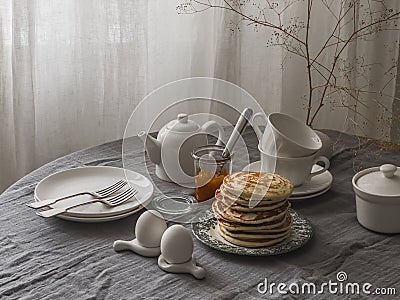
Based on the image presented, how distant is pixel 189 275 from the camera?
128 cm

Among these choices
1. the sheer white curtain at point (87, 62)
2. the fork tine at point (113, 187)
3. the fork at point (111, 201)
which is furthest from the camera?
the sheer white curtain at point (87, 62)

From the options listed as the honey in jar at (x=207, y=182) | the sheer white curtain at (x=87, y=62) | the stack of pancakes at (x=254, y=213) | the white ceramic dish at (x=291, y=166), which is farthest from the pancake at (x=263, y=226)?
the sheer white curtain at (x=87, y=62)

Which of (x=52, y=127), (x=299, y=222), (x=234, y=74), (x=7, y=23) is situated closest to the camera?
(x=299, y=222)

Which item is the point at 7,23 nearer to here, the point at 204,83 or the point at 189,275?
the point at 204,83

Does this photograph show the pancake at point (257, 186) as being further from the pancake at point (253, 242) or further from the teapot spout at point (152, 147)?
the teapot spout at point (152, 147)

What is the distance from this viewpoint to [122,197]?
1.54 m

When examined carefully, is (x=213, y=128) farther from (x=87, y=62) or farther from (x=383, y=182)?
(x=87, y=62)

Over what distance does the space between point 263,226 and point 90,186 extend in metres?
0.45

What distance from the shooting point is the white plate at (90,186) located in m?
1.48

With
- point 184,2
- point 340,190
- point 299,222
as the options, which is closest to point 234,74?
point 184,2

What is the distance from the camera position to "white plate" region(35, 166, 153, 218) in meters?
1.48

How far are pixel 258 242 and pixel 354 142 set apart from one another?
0.72m

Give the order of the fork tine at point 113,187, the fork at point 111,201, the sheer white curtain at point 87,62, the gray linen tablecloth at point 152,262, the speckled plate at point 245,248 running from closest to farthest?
the gray linen tablecloth at point 152,262
the speckled plate at point 245,248
the fork at point 111,201
the fork tine at point 113,187
the sheer white curtain at point 87,62

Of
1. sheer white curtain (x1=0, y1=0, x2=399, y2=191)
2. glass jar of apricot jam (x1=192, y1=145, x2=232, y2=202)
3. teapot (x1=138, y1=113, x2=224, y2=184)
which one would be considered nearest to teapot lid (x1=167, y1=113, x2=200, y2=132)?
teapot (x1=138, y1=113, x2=224, y2=184)
